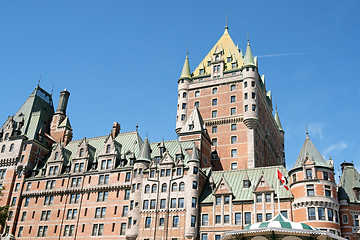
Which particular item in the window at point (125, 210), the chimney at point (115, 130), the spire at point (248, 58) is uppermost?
the spire at point (248, 58)

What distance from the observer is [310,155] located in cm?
6356

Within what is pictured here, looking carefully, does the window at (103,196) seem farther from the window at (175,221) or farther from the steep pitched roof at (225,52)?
the steep pitched roof at (225,52)

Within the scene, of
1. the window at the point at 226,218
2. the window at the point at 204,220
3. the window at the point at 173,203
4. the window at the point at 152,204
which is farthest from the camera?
the window at the point at 152,204

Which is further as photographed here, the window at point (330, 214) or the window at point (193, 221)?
the window at point (193, 221)

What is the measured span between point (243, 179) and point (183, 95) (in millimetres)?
32967

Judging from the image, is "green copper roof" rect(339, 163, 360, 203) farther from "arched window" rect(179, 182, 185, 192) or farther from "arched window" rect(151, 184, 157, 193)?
"arched window" rect(151, 184, 157, 193)

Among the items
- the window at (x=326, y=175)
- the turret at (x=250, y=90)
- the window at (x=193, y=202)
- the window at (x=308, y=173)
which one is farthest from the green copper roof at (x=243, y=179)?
the turret at (x=250, y=90)

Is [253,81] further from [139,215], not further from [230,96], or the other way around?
[139,215]

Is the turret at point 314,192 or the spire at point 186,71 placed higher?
the spire at point 186,71

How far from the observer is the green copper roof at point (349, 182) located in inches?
2453

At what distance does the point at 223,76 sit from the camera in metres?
94.0

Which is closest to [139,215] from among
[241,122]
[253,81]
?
[241,122]

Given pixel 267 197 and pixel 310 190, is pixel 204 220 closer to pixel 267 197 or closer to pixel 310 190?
pixel 267 197

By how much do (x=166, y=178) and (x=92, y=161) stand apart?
2024 cm
